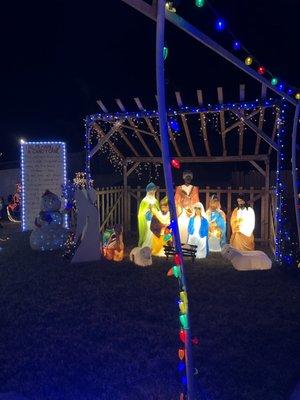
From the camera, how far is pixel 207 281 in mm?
7367

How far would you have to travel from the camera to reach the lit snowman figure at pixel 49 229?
1020 cm

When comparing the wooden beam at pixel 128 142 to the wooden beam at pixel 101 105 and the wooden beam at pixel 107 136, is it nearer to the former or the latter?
the wooden beam at pixel 107 136

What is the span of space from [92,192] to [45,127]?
65.1ft

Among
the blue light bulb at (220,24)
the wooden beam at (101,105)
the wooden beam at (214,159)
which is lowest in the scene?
the wooden beam at (214,159)

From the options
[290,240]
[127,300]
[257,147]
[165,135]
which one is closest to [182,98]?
[257,147]

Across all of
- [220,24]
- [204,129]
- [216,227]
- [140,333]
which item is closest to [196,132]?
[204,129]

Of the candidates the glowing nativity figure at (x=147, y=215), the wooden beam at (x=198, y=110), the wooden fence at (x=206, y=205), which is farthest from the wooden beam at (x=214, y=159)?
the glowing nativity figure at (x=147, y=215)

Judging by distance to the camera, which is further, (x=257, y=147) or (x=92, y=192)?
(x=257, y=147)

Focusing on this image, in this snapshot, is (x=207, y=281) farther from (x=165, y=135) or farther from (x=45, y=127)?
(x=45, y=127)

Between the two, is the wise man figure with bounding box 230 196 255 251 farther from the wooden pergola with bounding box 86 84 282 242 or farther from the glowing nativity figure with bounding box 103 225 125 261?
the glowing nativity figure with bounding box 103 225 125 261

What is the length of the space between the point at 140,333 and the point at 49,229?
572cm

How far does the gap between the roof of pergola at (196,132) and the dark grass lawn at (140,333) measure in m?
3.37

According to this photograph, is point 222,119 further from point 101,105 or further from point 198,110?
point 101,105

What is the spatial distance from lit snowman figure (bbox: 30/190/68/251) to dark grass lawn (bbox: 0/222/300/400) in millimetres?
1949
